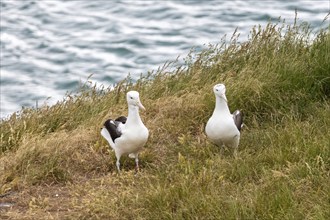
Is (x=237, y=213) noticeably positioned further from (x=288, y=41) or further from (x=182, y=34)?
(x=182, y=34)

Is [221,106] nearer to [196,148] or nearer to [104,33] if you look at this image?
[196,148]

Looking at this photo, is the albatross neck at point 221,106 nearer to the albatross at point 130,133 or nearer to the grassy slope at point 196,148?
the grassy slope at point 196,148

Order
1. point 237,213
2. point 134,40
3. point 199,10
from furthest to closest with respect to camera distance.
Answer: point 199,10 < point 134,40 < point 237,213

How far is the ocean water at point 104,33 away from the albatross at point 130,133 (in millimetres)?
11672

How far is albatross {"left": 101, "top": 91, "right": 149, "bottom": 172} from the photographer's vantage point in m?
7.81

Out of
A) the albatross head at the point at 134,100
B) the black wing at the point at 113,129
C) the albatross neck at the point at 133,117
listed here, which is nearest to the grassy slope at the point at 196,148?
the black wing at the point at 113,129

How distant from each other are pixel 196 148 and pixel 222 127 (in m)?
0.41

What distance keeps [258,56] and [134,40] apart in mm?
13472

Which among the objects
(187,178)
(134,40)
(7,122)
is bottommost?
(134,40)

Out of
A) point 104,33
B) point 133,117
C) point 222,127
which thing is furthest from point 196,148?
point 104,33

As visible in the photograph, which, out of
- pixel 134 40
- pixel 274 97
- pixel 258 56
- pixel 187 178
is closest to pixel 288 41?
pixel 258 56

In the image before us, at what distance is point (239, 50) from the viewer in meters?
10.3

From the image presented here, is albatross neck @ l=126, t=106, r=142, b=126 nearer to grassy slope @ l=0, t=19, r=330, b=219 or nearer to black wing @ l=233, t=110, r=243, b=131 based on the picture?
grassy slope @ l=0, t=19, r=330, b=219

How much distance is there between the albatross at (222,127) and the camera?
7852mm
